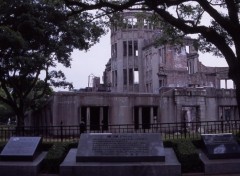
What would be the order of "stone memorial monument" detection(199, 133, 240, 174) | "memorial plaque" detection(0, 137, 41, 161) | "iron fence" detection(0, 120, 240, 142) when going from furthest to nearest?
1. "iron fence" detection(0, 120, 240, 142)
2. "memorial plaque" detection(0, 137, 41, 161)
3. "stone memorial monument" detection(199, 133, 240, 174)

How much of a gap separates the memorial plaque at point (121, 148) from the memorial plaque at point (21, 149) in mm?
1714

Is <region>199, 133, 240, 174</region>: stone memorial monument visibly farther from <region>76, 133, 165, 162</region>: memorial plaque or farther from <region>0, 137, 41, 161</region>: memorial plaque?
<region>0, 137, 41, 161</region>: memorial plaque

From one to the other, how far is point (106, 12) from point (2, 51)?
14336 mm

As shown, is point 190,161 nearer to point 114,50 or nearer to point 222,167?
point 222,167

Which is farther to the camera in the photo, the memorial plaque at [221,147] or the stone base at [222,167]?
the memorial plaque at [221,147]

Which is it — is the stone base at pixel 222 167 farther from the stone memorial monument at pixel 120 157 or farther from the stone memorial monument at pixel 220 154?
the stone memorial monument at pixel 120 157

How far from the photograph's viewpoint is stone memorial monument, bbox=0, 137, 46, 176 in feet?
39.1

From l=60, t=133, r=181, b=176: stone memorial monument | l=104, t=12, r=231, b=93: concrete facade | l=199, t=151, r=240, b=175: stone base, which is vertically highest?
l=104, t=12, r=231, b=93: concrete facade

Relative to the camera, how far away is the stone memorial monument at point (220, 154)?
469 inches

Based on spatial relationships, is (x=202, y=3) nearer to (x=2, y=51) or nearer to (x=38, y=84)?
(x=2, y=51)

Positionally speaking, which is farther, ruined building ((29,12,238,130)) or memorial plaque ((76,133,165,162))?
ruined building ((29,12,238,130))

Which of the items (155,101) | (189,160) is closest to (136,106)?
(155,101)

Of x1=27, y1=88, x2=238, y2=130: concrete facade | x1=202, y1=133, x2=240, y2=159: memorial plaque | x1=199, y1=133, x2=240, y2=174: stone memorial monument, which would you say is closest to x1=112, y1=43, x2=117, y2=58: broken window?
x1=27, y1=88, x2=238, y2=130: concrete facade

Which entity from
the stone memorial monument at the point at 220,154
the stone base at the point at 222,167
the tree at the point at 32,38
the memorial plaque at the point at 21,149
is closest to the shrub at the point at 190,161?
the stone memorial monument at the point at 220,154
